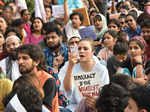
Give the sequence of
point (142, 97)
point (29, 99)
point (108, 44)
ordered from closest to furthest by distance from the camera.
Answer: point (142, 97) < point (29, 99) < point (108, 44)

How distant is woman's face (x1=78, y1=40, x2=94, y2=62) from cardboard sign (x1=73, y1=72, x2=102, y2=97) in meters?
0.21

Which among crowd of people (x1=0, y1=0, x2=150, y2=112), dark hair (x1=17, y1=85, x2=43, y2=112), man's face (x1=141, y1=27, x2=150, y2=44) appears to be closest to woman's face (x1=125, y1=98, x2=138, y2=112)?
crowd of people (x1=0, y1=0, x2=150, y2=112)

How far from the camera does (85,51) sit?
564cm

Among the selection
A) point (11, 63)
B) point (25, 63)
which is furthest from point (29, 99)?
point (11, 63)

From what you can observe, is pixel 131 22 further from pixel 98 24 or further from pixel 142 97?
pixel 142 97

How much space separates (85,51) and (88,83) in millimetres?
471

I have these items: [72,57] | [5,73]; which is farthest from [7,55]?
[72,57]

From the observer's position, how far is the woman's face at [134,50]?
21.8 ft

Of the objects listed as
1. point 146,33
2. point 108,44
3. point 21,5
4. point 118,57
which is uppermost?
point 21,5

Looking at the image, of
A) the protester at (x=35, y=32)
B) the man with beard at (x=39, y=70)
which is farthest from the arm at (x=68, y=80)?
the protester at (x=35, y=32)

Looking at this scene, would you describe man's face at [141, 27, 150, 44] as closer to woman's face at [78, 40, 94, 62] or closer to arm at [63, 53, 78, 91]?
woman's face at [78, 40, 94, 62]

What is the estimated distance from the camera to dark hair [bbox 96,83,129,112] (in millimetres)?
3424

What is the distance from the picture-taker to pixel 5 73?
21.3 feet

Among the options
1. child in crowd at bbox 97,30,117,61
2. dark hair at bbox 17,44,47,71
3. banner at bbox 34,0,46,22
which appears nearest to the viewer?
dark hair at bbox 17,44,47,71
